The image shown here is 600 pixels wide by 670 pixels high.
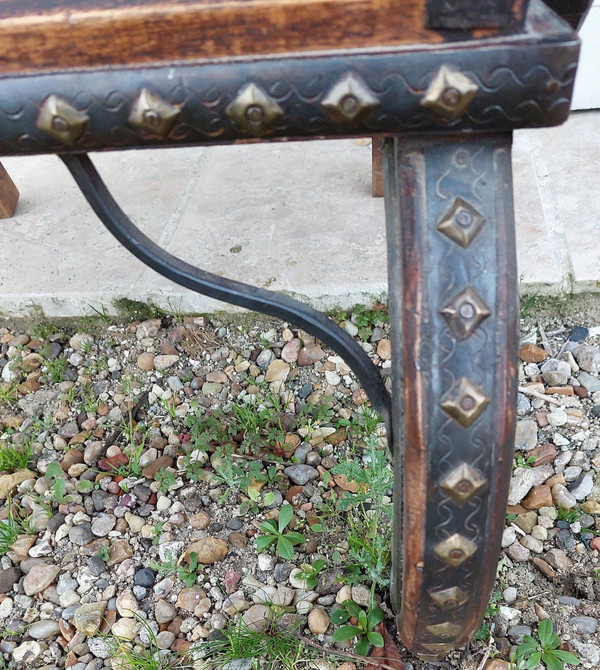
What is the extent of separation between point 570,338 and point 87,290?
3.72 ft

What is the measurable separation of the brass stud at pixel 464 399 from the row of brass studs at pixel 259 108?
159 mm

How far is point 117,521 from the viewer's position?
1312 millimetres

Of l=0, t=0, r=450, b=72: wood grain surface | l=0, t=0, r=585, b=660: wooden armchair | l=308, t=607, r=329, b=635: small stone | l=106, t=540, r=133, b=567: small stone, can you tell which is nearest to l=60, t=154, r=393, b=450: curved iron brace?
l=0, t=0, r=585, b=660: wooden armchair

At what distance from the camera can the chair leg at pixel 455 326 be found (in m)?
0.61

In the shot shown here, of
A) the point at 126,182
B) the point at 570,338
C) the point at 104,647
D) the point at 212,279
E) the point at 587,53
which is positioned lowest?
the point at 104,647

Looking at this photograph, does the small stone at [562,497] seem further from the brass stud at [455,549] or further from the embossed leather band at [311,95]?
the embossed leather band at [311,95]

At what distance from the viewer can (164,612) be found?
3.80ft

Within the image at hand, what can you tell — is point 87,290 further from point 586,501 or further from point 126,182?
Answer: point 586,501

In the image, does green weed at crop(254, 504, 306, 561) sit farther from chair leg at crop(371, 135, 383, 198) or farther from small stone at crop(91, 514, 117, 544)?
chair leg at crop(371, 135, 383, 198)

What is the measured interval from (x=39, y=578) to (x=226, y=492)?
36 cm

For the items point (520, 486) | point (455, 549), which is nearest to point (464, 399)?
point (455, 549)

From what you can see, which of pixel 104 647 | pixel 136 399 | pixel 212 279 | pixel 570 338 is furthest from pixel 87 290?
pixel 570 338

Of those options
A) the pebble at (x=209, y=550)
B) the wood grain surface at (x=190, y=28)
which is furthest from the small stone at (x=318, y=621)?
the wood grain surface at (x=190, y=28)

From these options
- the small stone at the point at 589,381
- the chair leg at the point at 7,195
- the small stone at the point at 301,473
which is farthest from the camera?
the chair leg at the point at 7,195
